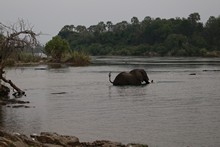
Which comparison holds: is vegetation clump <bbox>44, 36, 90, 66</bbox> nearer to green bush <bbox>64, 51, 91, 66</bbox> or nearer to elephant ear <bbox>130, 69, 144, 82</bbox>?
green bush <bbox>64, 51, 91, 66</bbox>

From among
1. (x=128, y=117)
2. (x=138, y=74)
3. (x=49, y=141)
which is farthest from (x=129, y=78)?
(x=49, y=141)

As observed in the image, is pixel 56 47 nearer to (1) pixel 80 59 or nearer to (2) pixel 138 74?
(1) pixel 80 59

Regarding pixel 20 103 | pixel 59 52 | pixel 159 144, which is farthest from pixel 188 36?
pixel 159 144

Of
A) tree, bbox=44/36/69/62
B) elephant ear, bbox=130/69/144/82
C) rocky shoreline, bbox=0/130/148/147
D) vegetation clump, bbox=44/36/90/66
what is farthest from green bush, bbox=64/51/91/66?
rocky shoreline, bbox=0/130/148/147

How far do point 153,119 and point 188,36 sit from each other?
173070 mm

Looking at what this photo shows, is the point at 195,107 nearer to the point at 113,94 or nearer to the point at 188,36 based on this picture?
the point at 113,94

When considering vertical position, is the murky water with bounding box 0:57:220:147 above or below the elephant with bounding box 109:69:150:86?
below

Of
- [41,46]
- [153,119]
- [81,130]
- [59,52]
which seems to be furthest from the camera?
[59,52]

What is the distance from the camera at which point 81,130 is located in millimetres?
23688

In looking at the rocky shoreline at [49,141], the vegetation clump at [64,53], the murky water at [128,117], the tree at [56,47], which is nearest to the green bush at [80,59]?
the vegetation clump at [64,53]

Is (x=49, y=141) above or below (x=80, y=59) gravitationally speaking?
below

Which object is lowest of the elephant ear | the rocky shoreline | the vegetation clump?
the rocky shoreline

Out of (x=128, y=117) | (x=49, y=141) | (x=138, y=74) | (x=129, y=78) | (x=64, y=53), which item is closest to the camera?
(x=49, y=141)

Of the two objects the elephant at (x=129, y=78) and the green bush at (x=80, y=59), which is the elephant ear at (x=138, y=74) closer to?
the elephant at (x=129, y=78)
